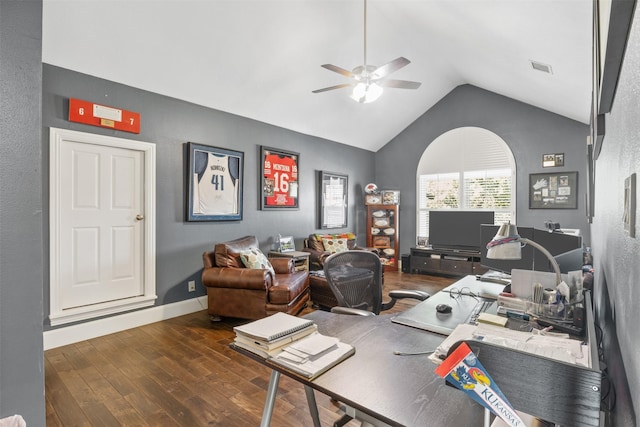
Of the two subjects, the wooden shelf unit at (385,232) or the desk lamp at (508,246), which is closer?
the desk lamp at (508,246)

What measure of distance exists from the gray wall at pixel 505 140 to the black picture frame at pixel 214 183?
3.77 metres

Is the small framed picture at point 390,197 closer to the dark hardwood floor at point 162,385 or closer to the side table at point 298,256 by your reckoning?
the side table at point 298,256

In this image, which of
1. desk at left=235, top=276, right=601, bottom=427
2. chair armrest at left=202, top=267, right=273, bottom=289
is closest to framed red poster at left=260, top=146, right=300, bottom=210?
chair armrest at left=202, top=267, right=273, bottom=289

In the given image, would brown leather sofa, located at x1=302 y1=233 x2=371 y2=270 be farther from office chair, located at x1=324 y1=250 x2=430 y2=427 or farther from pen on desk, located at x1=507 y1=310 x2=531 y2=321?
pen on desk, located at x1=507 y1=310 x2=531 y2=321

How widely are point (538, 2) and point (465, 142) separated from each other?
3911mm

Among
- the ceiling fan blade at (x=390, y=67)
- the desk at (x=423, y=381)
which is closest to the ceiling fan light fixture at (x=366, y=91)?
the ceiling fan blade at (x=390, y=67)

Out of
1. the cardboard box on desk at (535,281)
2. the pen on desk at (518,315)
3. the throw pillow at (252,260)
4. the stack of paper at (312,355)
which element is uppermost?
the cardboard box on desk at (535,281)

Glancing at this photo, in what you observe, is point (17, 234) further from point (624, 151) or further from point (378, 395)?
point (624, 151)

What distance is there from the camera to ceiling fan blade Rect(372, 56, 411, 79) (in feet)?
9.46

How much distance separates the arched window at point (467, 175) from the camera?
5.76 metres

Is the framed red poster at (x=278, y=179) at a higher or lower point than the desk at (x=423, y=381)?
higher

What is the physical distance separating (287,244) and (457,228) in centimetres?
318

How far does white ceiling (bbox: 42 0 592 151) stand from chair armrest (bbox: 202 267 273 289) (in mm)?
2191

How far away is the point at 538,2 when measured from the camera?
238 cm
